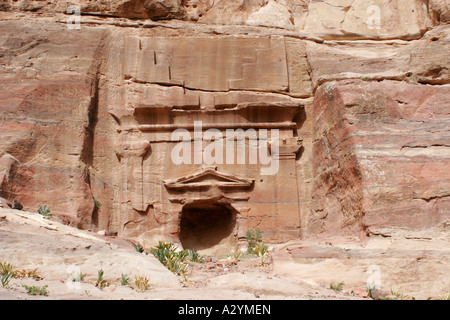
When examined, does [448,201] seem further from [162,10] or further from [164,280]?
[162,10]

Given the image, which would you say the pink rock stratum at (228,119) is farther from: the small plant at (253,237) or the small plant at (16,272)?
the small plant at (16,272)

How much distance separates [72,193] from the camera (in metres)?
13.7

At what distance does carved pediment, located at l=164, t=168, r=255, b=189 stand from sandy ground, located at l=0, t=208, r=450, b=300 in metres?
3.78

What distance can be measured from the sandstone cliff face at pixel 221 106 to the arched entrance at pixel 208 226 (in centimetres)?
16

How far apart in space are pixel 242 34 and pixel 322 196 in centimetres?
539

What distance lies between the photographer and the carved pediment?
14.6 meters

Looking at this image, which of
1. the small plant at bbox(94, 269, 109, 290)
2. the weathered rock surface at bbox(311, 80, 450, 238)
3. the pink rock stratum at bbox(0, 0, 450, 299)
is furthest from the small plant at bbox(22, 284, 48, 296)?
the weathered rock surface at bbox(311, 80, 450, 238)

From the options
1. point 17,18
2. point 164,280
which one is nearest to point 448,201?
point 164,280

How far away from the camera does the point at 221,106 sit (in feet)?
50.6

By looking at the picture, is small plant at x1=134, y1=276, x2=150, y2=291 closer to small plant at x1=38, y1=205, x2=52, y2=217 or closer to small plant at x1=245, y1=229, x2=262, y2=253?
small plant at x1=38, y1=205, x2=52, y2=217

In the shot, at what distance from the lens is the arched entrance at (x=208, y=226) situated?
14.9m

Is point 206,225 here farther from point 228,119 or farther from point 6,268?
point 6,268

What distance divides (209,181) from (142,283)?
6766 mm

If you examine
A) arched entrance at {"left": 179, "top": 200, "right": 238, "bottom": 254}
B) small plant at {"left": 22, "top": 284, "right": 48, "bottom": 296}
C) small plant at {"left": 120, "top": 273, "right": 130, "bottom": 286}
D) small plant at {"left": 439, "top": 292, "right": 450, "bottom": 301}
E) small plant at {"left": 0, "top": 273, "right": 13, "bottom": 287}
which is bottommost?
small plant at {"left": 22, "top": 284, "right": 48, "bottom": 296}
